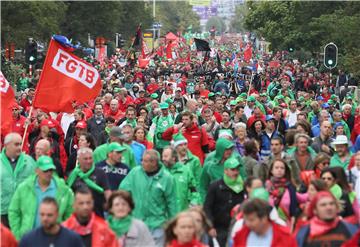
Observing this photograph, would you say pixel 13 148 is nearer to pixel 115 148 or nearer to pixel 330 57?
pixel 115 148

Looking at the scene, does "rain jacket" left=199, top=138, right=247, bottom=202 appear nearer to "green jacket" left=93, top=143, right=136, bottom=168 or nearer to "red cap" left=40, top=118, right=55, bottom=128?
"green jacket" left=93, top=143, right=136, bottom=168

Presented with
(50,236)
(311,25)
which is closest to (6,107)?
(50,236)

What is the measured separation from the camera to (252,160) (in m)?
13.6

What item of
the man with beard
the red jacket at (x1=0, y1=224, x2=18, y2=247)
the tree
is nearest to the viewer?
the man with beard

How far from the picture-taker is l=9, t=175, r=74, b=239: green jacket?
11.1 meters

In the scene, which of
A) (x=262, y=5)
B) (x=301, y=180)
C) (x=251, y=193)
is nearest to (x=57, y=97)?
(x=301, y=180)

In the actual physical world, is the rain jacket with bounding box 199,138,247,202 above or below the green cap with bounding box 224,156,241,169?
below

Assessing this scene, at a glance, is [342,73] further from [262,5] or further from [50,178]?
[50,178]

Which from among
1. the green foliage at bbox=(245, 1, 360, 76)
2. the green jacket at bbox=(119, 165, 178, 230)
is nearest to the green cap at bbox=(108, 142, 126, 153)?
the green jacket at bbox=(119, 165, 178, 230)

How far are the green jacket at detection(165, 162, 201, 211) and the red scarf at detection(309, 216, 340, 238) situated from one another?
3.14 m

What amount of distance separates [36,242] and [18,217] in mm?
2086

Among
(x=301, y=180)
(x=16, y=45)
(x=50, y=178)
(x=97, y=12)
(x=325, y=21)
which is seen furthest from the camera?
(x=97, y=12)

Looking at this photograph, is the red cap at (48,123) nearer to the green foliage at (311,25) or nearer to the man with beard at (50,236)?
the man with beard at (50,236)

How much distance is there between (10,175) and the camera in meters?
12.6
